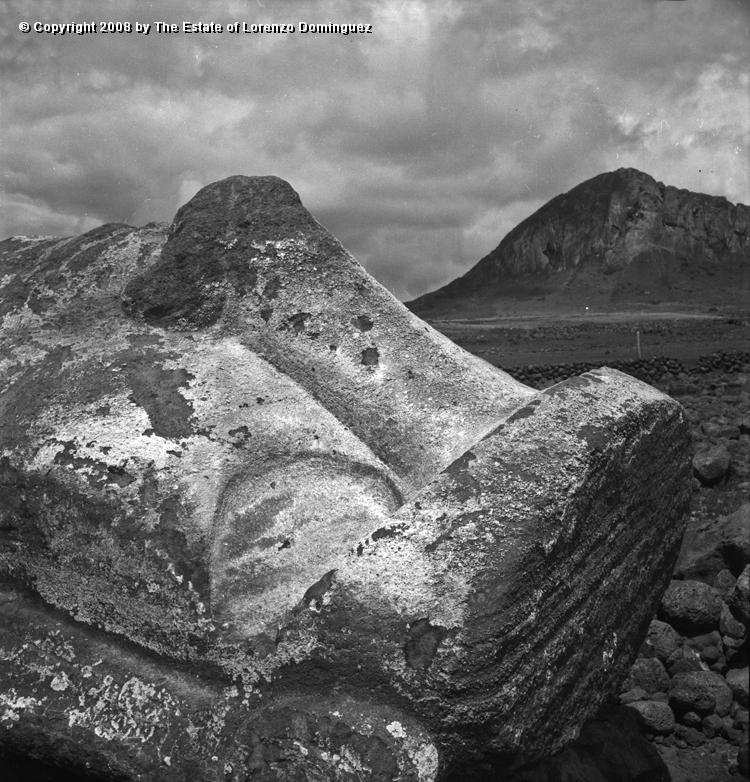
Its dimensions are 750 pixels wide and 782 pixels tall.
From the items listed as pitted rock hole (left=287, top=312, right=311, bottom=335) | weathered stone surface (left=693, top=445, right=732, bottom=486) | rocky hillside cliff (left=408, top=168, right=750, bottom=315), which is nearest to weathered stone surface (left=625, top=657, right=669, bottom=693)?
pitted rock hole (left=287, top=312, right=311, bottom=335)

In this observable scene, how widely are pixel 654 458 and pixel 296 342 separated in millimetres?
1463

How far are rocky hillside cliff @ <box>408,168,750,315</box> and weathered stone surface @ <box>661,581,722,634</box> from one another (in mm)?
78667

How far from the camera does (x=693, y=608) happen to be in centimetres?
471

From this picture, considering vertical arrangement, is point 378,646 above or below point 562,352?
below

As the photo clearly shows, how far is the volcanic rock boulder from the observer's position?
253cm

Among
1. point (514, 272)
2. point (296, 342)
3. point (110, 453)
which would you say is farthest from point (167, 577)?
point (514, 272)

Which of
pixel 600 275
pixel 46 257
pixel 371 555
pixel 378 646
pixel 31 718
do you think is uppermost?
pixel 600 275

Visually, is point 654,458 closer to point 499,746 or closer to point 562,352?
point 499,746

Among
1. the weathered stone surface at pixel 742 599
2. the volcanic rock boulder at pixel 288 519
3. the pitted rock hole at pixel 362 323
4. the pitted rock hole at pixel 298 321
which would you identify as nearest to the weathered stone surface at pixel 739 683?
the weathered stone surface at pixel 742 599

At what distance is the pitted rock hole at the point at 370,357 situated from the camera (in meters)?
3.52

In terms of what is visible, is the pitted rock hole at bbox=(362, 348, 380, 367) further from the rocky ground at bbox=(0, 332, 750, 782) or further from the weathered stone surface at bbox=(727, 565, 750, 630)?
the weathered stone surface at bbox=(727, 565, 750, 630)

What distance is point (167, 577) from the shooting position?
9.28ft

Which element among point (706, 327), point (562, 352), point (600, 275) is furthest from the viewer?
point (600, 275)

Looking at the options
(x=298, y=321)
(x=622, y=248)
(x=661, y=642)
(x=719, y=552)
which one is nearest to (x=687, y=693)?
(x=661, y=642)
